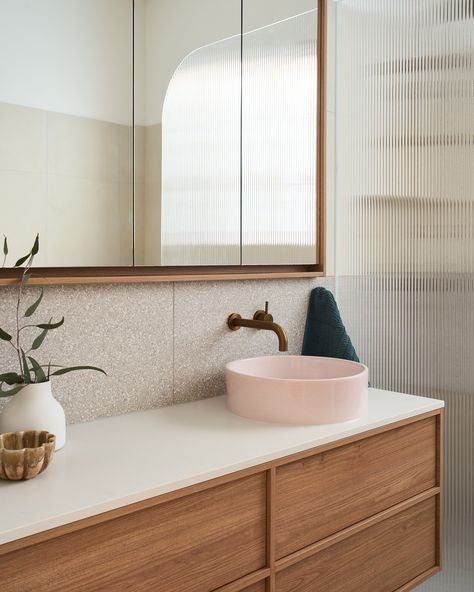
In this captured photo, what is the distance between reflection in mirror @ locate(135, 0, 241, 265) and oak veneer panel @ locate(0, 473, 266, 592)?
0.64 m

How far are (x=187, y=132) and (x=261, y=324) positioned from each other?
55 centimetres

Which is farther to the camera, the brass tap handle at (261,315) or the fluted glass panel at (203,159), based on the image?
the brass tap handle at (261,315)

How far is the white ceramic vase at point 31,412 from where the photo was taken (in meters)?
1.24

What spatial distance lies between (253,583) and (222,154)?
1.08 metres

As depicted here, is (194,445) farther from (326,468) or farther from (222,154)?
(222,154)

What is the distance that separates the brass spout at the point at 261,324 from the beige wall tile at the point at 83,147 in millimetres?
543

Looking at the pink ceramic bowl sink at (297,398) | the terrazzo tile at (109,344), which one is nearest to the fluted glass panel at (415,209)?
the pink ceramic bowl sink at (297,398)

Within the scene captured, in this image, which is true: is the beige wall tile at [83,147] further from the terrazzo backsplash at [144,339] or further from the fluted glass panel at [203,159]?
the terrazzo backsplash at [144,339]

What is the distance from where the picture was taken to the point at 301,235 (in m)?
2.04

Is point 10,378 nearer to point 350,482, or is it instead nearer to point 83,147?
point 83,147

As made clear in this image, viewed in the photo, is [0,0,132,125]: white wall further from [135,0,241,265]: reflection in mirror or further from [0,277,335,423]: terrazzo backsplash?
[0,277,335,423]: terrazzo backsplash

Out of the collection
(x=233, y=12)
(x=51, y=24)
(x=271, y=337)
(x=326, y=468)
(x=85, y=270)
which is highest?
(x=233, y=12)

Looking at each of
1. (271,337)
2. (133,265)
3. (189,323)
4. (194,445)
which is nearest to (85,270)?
(133,265)

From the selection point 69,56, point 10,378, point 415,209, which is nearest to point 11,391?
point 10,378
